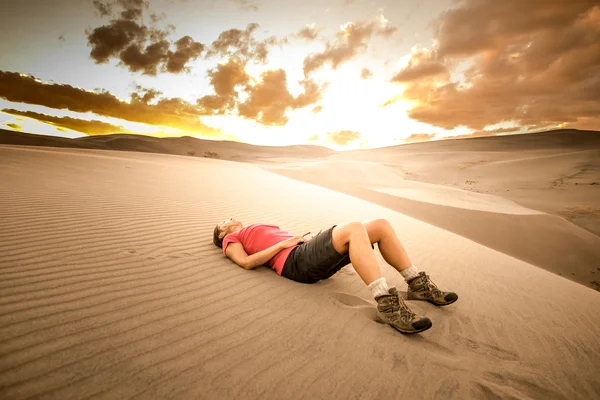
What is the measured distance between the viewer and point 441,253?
455cm

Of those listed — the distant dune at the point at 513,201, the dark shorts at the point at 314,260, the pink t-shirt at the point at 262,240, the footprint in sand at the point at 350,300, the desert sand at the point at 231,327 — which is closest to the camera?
the desert sand at the point at 231,327

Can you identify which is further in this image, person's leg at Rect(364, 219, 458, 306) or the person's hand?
the person's hand

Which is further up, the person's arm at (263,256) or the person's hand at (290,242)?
the person's hand at (290,242)

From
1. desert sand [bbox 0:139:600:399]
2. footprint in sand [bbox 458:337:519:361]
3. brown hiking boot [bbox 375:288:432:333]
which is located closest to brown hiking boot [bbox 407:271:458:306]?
desert sand [bbox 0:139:600:399]

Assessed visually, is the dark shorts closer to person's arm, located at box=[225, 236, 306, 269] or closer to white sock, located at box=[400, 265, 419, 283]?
person's arm, located at box=[225, 236, 306, 269]

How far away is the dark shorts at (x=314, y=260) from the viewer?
7.40 feet

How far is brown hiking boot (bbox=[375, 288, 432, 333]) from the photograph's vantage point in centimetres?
197

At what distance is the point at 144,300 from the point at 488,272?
454cm

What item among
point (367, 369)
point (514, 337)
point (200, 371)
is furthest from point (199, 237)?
point (514, 337)

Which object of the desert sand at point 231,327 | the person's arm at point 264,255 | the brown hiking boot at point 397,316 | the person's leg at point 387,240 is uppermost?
the person's leg at point 387,240

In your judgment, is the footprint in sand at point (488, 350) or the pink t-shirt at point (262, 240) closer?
the footprint in sand at point (488, 350)

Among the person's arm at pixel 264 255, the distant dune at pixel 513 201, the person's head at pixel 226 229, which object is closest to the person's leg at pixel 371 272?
the person's arm at pixel 264 255

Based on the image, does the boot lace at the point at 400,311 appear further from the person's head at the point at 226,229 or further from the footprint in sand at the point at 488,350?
→ the person's head at the point at 226,229

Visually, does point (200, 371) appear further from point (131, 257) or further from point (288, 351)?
point (131, 257)
